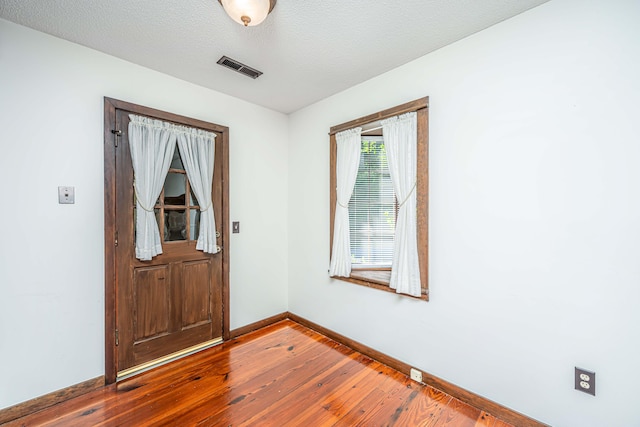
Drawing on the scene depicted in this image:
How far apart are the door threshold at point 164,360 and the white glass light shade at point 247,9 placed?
8.98 ft

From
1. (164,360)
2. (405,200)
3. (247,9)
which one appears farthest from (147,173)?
(405,200)

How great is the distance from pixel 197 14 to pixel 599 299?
288 centimetres

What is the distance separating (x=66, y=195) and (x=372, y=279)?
2537 mm

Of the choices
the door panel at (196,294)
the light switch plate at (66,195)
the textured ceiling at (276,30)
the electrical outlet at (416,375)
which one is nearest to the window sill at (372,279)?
the electrical outlet at (416,375)

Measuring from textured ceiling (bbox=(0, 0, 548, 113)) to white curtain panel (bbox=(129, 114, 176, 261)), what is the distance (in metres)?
0.56

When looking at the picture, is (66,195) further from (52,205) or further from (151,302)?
(151,302)

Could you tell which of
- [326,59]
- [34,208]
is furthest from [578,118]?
[34,208]

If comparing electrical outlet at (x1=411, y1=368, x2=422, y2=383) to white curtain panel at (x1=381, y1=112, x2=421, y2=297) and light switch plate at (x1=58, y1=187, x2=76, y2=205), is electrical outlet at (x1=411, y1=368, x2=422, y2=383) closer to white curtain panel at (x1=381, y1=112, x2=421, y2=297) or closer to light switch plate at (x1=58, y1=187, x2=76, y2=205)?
white curtain panel at (x1=381, y1=112, x2=421, y2=297)

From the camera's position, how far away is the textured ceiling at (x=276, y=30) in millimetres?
1642

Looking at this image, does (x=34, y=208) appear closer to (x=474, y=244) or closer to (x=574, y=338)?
(x=474, y=244)

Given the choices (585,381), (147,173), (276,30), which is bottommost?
(585,381)

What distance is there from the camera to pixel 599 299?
4.84ft

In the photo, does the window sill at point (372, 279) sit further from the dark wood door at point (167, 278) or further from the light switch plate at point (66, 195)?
the light switch plate at point (66, 195)

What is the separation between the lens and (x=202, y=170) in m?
2.62
